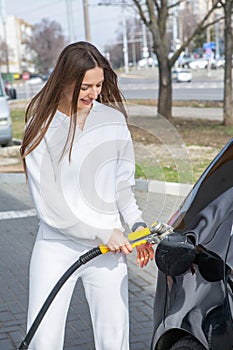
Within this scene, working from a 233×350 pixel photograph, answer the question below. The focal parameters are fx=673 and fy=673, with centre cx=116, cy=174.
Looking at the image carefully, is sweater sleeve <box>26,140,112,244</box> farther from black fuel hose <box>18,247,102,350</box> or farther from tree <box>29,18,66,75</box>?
tree <box>29,18,66,75</box>

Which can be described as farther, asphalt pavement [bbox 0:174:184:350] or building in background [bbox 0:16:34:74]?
building in background [bbox 0:16:34:74]

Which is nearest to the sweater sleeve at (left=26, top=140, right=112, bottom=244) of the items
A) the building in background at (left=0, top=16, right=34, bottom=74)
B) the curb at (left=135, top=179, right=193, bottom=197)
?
the curb at (left=135, top=179, right=193, bottom=197)

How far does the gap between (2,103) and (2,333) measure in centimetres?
1231

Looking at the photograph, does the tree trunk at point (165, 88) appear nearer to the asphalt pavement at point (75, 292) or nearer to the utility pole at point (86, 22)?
the asphalt pavement at point (75, 292)

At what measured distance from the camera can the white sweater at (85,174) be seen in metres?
2.86

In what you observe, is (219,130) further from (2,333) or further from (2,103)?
(2,333)

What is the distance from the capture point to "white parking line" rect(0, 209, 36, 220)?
343 inches

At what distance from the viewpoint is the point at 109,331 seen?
122 inches

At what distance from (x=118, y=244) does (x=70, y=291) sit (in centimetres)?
41

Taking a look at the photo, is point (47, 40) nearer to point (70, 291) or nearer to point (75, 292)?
point (75, 292)

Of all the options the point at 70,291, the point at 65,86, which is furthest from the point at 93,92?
the point at 70,291

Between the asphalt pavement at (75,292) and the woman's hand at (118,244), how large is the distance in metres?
0.18

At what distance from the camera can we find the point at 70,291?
10.2ft

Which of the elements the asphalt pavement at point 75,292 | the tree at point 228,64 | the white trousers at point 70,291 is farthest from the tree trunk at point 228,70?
the white trousers at point 70,291
